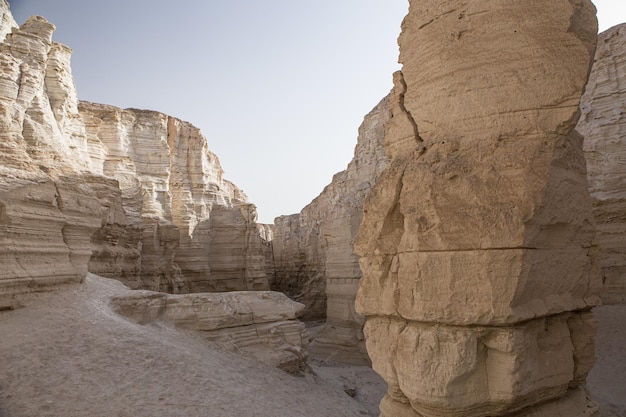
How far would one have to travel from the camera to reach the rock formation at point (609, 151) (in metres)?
11.4

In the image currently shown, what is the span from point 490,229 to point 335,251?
46.5ft

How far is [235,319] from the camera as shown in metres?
10.6

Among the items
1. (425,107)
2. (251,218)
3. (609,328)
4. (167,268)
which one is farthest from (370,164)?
(425,107)

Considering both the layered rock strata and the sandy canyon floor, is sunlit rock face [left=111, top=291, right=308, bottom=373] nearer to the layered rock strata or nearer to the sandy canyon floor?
the sandy canyon floor

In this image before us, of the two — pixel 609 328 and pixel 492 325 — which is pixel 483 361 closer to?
pixel 492 325

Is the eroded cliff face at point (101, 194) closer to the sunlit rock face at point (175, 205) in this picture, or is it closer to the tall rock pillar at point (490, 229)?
the sunlit rock face at point (175, 205)

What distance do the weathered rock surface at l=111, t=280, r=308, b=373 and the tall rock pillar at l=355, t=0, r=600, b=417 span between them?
21.7 feet

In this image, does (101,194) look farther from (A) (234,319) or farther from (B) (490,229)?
(B) (490,229)

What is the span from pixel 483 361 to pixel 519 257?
36.1 inches

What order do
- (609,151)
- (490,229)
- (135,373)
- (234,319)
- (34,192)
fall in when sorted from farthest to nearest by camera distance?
1. (609,151)
2. (234,319)
3. (34,192)
4. (135,373)
5. (490,229)

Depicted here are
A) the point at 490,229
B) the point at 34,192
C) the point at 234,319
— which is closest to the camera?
the point at 490,229

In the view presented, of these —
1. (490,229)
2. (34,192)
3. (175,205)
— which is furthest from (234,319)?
(175,205)

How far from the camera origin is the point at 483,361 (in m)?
3.56

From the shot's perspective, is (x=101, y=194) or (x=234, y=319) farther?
(x=101, y=194)
